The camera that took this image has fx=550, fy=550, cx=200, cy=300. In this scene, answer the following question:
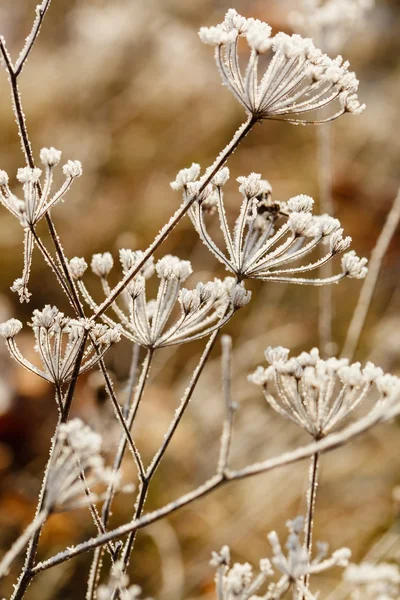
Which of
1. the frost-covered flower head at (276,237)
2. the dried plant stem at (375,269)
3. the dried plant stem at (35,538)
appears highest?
the dried plant stem at (375,269)

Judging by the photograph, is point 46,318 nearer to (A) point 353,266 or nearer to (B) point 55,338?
(B) point 55,338

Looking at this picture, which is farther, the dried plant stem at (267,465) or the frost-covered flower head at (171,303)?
the frost-covered flower head at (171,303)

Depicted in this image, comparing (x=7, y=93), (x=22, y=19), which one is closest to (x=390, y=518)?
(x=7, y=93)

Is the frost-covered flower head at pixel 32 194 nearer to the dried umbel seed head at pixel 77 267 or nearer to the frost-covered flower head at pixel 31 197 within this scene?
the frost-covered flower head at pixel 31 197

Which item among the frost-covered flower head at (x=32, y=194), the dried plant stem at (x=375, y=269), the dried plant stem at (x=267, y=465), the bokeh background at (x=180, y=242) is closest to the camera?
the dried plant stem at (x=267, y=465)

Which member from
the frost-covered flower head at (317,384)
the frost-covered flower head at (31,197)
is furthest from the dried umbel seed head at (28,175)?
the frost-covered flower head at (317,384)

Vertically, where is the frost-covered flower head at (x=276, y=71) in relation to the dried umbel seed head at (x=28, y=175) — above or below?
above

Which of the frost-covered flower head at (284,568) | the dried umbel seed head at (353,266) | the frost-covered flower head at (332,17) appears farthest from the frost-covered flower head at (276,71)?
the frost-covered flower head at (332,17)

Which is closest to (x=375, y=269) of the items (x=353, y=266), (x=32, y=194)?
(x=353, y=266)

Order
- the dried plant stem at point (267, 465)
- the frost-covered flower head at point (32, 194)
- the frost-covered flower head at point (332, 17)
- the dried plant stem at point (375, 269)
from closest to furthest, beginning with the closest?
the dried plant stem at point (267, 465)
the frost-covered flower head at point (32, 194)
the dried plant stem at point (375, 269)
the frost-covered flower head at point (332, 17)
